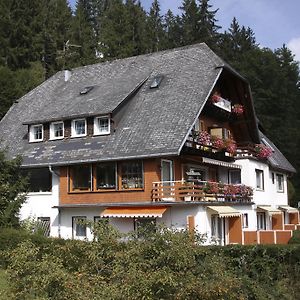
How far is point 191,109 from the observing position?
28.4m

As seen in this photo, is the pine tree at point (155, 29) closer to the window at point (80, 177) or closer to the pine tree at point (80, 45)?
the pine tree at point (80, 45)

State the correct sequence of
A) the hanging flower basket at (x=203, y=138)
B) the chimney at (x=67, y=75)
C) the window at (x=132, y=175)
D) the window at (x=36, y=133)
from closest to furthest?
the window at (x=132, y=175)
the hanging flower basket at (x=203, y=138)
the window at (x=36, y=133)
the chimney at (x=67, y=75)

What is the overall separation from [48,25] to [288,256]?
55.9 metres

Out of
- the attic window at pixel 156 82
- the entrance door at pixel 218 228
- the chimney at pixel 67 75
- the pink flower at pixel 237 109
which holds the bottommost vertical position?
the entrance door at pixel 218 228

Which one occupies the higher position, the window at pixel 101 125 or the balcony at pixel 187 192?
the window at pixel 101 125

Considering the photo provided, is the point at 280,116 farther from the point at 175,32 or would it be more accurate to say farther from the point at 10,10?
the point at 10,10

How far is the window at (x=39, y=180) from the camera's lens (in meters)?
31.1

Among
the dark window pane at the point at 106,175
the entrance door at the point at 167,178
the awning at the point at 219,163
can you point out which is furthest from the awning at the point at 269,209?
the dark window pane at the point at 106,175

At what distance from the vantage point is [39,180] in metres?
31.5

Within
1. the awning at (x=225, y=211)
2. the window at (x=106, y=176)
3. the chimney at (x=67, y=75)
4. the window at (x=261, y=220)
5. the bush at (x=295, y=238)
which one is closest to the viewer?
the bush at (x=295, y=238)

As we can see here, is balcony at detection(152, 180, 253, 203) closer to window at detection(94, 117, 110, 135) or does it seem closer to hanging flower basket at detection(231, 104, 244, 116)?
window at detection(94, 117, 110, 135)

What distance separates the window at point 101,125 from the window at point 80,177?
2388 mm

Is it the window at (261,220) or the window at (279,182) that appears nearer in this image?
the window at (261,220)

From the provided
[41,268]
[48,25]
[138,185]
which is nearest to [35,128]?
[138,185]
